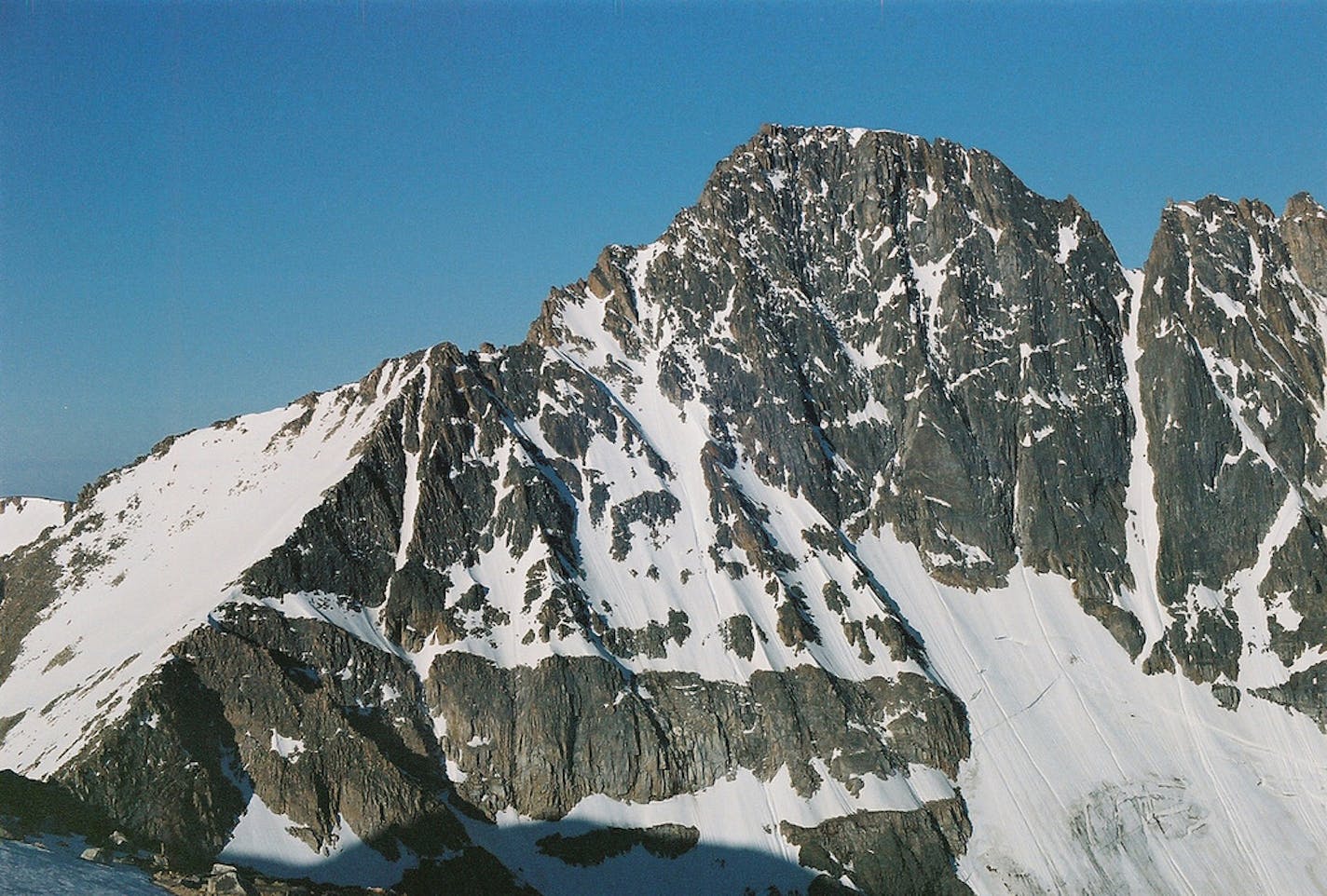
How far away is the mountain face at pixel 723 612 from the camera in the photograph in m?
119

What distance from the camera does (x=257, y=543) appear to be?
5458 inches

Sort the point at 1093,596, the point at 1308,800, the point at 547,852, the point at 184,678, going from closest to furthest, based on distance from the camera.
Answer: the point at 184,678 → the point at 547,852 → the point at 1308,800 → the point at 1093,596

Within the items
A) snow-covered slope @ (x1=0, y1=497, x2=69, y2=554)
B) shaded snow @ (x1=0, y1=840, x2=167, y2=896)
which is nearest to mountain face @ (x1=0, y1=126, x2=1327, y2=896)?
snow-covered slope @ (x1=0, y1=497, x2=69, y2=554)

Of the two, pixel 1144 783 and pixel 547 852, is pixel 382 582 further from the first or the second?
pixel 1144 783

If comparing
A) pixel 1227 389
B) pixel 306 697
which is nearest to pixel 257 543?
pixel 306 697

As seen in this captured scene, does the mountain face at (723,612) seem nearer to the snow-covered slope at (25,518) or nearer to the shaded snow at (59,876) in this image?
the snow-covered slope at (25,518)

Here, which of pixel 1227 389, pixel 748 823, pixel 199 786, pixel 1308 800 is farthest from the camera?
pixel 1227 389

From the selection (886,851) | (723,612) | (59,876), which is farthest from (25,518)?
(59,876)

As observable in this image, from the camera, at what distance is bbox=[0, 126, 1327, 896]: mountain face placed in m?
119

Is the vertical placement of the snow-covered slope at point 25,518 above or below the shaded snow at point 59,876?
above

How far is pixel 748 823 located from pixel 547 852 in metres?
26.2

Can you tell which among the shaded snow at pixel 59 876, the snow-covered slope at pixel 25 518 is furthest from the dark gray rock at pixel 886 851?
the snow-covered slope at pixel 25 518

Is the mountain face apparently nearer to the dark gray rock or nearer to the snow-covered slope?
the dark gray rock

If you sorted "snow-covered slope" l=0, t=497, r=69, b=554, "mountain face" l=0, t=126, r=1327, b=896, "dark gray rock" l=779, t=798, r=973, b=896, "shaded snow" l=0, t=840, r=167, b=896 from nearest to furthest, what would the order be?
1. "shaded snow" l=0, t=840, r=167, b=896
2. "mountain face" l=0, t=126, r=1327, b=896
3. "dark gray rock" l=779, t=798, r=973, b=896
4. "snow-covered slope" l=0, t=497, r=69, b=554
